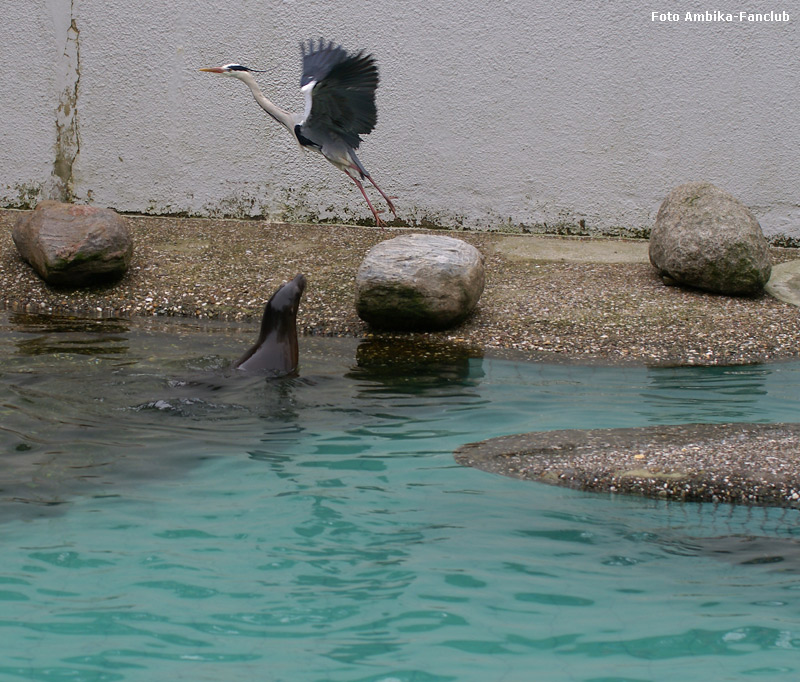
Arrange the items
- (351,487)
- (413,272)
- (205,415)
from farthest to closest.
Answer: (413,272)
(205,415)
(351,487)

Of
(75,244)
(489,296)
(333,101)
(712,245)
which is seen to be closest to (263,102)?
(333,101)

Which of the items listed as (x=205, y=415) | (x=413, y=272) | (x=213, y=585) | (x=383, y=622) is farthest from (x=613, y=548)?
(x=413, y=272)

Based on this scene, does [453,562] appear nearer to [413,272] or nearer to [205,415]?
[205,415]

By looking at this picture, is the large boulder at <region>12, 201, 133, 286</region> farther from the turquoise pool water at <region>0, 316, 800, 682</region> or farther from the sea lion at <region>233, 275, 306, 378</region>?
the sea lion at <region>233, 275, 306, 378</region>

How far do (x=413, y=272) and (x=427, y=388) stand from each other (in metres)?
1.07

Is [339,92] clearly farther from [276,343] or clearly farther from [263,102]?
[276,343]

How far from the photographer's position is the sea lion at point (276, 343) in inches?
189

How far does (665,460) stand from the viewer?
11.4 ft

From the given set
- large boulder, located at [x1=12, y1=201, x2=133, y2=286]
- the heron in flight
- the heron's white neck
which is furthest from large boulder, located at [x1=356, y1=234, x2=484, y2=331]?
large boulder, located at [x1=12, y1=201, x2=133, y2=286]

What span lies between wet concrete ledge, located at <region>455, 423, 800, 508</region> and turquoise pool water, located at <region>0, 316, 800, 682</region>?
0.28 feet

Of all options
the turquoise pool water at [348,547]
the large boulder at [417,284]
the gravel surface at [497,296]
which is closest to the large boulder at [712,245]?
the gravel surface at [497,296]

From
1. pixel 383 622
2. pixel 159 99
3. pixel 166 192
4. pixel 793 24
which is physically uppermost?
pixel 793 24

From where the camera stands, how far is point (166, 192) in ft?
27.3

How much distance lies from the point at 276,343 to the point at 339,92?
6.98ft
